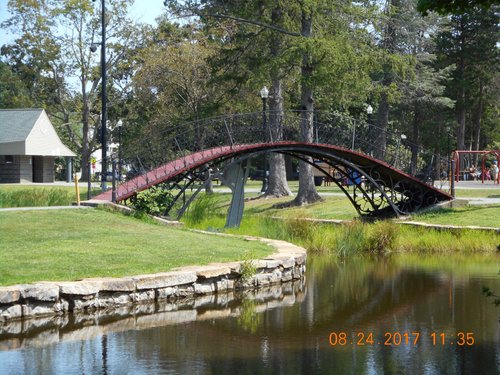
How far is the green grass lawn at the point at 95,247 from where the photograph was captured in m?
14.8

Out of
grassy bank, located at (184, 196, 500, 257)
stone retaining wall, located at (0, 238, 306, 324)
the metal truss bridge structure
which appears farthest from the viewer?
grassy bank, located at (184, 196, 500, 257)

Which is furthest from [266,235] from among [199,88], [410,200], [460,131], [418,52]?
[460,131]

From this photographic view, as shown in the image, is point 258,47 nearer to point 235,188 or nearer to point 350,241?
point 235,188

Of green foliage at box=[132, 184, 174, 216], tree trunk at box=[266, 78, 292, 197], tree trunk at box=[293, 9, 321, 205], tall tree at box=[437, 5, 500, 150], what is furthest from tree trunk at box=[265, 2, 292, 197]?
tall tree at box=[437, 5, 500, 150]

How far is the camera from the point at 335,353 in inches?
465

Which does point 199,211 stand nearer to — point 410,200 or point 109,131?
point 410,200

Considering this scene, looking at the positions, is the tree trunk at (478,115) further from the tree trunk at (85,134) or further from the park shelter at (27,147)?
the park shelter at (27,147)

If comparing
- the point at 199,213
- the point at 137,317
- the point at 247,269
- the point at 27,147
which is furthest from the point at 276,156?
the point at 137,317

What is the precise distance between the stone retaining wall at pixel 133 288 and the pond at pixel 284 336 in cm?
24

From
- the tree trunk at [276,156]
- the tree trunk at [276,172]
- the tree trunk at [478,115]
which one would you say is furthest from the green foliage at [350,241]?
the tree trunk at [478,115]

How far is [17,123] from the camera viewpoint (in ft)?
186

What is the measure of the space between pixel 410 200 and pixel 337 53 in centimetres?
599
